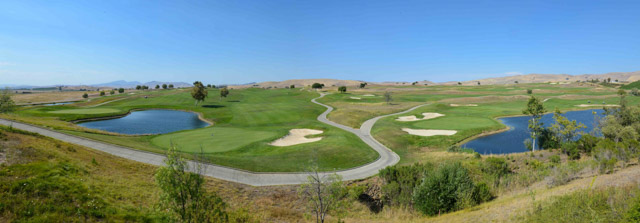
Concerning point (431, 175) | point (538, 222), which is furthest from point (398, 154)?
point (538, 222)

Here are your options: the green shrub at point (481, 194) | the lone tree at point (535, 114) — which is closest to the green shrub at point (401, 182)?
the green shrub at point (481, 194)

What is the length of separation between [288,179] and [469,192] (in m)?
15.3

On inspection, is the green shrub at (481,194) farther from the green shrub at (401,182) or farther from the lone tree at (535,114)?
the lone tree at (535,114)

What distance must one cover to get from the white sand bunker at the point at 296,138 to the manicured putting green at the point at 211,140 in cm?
236

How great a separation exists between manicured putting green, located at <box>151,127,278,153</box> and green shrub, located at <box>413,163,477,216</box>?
24.8 m

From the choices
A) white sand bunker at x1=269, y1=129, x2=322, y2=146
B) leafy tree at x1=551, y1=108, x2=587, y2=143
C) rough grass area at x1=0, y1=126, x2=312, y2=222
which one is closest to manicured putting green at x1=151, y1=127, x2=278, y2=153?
white sand bunker at x1=269, y1=129, x2=322, y2=146

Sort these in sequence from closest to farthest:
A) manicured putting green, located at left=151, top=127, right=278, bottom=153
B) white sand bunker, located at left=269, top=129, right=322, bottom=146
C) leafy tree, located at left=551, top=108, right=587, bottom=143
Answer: manicured putting green, located at left=151, top=127, right=278, bottom=153, leafy tree, located at left=551, top=108, right=587, bottom=143, white sand bunker, located at left=269, top=129, right=322, bottom=146

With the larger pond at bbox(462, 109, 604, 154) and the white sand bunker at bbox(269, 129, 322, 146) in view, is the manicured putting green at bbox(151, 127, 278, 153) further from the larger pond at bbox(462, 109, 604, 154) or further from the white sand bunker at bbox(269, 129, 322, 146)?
the larger pond at bbox(462, 109, 604, 154)

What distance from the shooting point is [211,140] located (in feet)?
127

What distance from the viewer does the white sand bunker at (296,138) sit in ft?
129

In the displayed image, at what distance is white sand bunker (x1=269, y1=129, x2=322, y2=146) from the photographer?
39219mm

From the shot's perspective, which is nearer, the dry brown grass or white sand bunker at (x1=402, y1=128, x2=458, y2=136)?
white sand bunker at (x1=402, y1=128, x2=458, y2=136)

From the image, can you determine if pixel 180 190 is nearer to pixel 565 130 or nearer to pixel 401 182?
pixel 401 182

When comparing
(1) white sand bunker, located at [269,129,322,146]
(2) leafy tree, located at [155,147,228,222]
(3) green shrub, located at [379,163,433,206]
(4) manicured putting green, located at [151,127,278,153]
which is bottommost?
(3) green shrub, located at [379,163,433,206]
